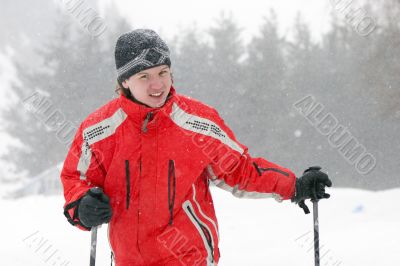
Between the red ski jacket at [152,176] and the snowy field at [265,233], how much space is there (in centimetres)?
338

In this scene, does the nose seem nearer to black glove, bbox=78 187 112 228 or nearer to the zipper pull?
the zipper pull

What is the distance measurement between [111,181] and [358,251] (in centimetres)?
437

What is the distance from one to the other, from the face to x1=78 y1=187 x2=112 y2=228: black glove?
51 cm

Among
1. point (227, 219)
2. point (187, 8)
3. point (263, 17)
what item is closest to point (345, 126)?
point (263, 17)

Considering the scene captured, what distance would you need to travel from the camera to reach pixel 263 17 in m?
35.5

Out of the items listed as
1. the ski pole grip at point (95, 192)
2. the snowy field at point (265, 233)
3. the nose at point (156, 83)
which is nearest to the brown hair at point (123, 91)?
the nose at point (156, 83)

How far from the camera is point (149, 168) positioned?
9.31ft

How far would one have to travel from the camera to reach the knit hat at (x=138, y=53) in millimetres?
2951

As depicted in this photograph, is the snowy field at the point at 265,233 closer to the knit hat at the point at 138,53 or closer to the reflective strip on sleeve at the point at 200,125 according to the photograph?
the reflective strip on sleeve at the point at 200,125

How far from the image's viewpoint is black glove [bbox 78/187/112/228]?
2.70 m

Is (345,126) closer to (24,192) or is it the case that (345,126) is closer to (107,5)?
(24,192)

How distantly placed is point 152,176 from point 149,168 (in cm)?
4

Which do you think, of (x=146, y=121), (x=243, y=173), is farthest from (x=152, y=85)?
(x=243, y=173)

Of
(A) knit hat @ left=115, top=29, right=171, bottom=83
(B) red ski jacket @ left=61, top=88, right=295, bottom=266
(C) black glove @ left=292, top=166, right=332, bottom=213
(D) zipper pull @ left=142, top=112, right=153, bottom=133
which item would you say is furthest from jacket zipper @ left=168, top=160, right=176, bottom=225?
(C) black glove @ left=292, top=166, right=332, bottom=213
